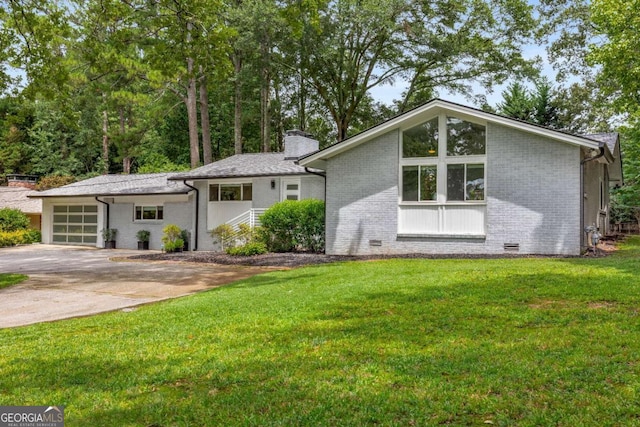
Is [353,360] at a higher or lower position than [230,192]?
lower

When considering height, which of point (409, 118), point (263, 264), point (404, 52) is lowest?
point (263, 264)

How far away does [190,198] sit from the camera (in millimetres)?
22406

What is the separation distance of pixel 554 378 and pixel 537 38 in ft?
103

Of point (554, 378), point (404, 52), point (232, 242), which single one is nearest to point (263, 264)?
point (232, 242)

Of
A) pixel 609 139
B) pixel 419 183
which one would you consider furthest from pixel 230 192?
pixel 609 139

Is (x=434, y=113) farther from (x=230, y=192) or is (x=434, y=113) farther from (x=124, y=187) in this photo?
(x=124, y=187)

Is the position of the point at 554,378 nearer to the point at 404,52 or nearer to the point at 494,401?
the point at 494,401

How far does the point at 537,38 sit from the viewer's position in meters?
30.7

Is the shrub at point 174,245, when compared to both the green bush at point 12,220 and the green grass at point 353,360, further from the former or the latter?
the green bush at point 12,220

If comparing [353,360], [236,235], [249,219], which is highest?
[249,219]

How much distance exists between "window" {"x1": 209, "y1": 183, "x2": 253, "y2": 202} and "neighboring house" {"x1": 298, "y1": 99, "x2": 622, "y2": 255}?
4562 millimetres

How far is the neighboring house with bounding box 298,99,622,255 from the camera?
46.3 feet

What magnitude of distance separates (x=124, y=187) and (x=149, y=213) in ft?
8.92

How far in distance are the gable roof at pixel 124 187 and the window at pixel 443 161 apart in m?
10.7
